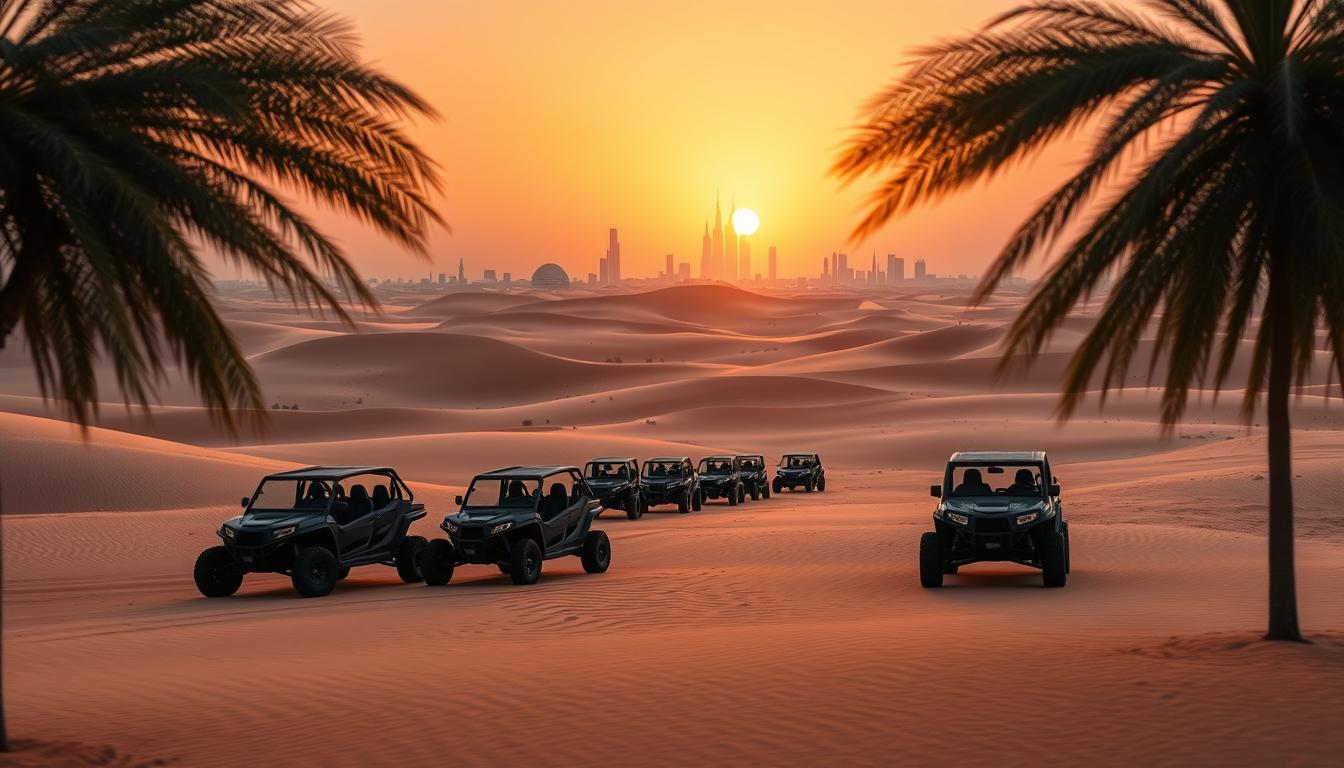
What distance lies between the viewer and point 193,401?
282 ft

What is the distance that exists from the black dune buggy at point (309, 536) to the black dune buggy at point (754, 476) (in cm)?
2050

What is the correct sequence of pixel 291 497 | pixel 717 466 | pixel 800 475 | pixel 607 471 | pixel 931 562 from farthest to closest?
pixel 800 475 → pixel 717 466 → pixel 607 471 → pixel 291 497 → pixel 931 562

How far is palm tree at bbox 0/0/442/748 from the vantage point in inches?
332

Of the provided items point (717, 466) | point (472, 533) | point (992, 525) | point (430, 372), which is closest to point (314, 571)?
point (472, 533)

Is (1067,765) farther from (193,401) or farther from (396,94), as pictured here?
(193,401)

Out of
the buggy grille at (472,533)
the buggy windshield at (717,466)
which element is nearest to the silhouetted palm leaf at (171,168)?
the buggy grille at (472,533)

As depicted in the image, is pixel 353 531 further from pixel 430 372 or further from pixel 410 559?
pixel 430 372

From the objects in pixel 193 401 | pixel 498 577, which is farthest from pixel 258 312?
pixel 498 577

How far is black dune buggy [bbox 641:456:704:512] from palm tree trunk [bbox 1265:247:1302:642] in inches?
886

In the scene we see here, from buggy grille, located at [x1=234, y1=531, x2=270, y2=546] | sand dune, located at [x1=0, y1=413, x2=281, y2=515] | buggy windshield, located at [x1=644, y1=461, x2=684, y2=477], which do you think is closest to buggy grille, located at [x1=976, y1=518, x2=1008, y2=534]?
buggy grille, located at [x1=234, y1=531, x2=270, y2=546]

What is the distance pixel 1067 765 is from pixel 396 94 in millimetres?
6590

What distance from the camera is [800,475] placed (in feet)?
136

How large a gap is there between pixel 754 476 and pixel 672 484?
5.37m

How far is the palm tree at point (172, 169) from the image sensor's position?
842 cm
